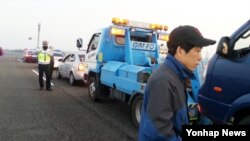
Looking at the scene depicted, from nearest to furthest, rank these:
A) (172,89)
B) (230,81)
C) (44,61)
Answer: (172,89) < (230,81) < (44,61)

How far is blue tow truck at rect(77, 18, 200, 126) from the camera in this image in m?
8.66

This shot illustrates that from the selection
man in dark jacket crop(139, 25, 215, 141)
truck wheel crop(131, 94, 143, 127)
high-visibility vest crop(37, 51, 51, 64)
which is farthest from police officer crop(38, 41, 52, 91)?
man in dark jacket crop(139, 25, 215, 141)

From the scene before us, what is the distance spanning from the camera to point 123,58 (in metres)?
10.7

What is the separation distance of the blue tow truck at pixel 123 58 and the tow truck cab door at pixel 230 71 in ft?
9.47

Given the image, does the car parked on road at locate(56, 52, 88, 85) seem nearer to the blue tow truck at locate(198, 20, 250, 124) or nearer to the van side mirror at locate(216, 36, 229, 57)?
the blue tow truck at locate(198, 20, 250, 124)

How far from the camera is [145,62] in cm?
978

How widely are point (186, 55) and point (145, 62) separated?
23.2 ft

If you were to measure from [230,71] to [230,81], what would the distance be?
→ 0.13m

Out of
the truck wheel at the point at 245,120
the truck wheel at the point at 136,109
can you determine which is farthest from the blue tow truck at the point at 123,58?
the truck wheel at the point at 245,120

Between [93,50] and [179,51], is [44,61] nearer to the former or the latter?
[93,50]

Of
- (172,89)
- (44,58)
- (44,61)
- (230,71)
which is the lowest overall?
(44,61)

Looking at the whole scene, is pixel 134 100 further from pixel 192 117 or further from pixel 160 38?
pixel 160 38

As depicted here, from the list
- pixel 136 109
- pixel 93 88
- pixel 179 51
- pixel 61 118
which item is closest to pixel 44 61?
pixel 93 88

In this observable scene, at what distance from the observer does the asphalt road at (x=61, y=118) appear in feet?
24.3
